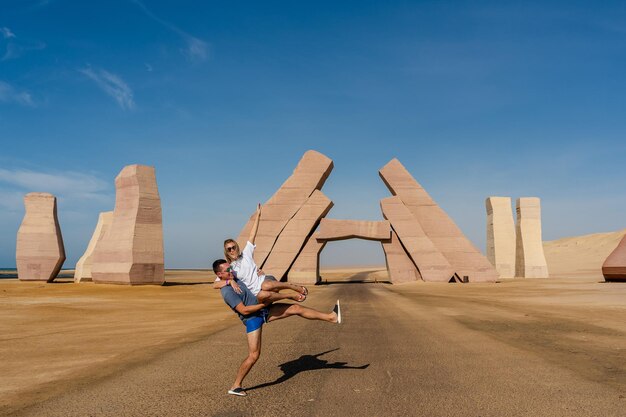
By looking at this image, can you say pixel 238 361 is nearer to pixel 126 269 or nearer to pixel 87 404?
pixel 87 404

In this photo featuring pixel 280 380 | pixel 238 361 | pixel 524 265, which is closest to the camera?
pixel 280 380

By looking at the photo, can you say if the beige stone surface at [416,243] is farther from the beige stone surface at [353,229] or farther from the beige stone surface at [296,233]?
the beige stone surface at [296,233]

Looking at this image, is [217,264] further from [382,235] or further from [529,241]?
[529,241]

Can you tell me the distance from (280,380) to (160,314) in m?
10.9

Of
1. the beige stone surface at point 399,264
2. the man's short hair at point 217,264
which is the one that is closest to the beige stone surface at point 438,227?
the beige stone surface at point 399,264

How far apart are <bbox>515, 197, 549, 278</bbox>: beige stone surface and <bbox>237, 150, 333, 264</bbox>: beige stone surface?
18.1m

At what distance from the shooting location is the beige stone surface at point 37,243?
37.0 metres

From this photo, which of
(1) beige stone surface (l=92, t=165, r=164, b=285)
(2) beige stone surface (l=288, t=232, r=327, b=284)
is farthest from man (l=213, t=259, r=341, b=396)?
(2) beige stone surface (l=288, t=232, r=327, b=284)

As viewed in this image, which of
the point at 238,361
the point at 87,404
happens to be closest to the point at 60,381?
the point at 87,404

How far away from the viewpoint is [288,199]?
36625 millimetres

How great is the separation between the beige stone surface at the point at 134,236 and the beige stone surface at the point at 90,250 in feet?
19.0

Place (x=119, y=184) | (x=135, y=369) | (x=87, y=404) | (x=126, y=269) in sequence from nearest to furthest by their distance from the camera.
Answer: (x=87, y=404) < (x=135, y=369) < (x=126, y=269) < (x=119, y=184)

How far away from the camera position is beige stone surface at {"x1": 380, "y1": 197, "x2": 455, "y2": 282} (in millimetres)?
34438

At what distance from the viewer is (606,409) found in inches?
192
